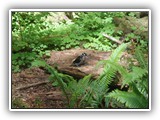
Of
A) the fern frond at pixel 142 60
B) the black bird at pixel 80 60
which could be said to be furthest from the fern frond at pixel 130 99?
the black bird at pixel 80 60

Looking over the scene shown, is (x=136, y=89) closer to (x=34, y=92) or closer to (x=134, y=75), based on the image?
(x=134, y=75)

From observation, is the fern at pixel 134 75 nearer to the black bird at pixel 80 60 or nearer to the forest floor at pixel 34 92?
the black bird at pixel 80 60

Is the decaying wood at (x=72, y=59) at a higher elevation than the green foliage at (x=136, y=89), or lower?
higher

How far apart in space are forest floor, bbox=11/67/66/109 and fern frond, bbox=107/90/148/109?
49 cm

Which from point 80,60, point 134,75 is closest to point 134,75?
point 134,75

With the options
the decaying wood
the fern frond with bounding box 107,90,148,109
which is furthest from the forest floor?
the fern frond with bounding box 107,90,148,109

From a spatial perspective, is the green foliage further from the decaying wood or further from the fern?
the decaying wood

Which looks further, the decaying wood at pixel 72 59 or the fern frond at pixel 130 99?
the decaying wood at pixel 72 59

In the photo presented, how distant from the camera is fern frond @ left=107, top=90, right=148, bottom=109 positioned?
141 inches

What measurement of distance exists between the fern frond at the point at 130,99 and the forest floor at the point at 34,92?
0.49 meters

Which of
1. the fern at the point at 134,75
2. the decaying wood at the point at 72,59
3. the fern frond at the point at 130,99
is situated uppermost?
the decaying wood at the point at 72,59

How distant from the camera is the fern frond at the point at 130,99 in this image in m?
3.59
